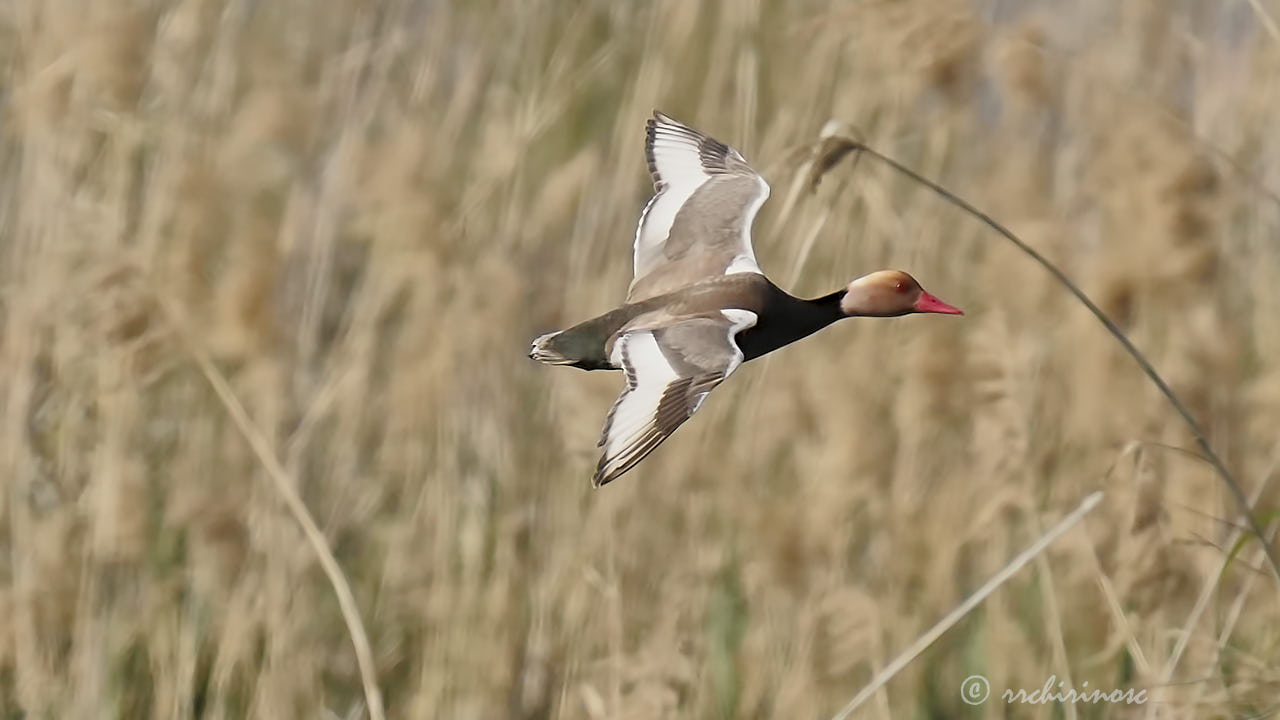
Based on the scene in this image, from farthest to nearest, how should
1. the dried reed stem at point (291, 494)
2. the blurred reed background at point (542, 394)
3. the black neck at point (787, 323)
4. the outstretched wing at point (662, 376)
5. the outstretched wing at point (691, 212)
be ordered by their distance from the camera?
the blurred reed background at point (542, 394)
the dried reed stem at point (291, 494)
the outstretched wing at point (691, 212)
the black neck at point (787, 323)
the outstretched wing at point (662, 376)

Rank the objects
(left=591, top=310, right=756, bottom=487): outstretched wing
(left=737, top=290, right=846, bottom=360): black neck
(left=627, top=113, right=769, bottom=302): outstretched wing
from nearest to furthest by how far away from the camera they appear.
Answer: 1. (left=591, top=310, right=756, bottom=487): outstretched wing
2. (left=737, top=290, right=846, bottom=360): black neck
3. (left=627, top=113, right=769, bottom=302): outstretched wing

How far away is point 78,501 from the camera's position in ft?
7.41

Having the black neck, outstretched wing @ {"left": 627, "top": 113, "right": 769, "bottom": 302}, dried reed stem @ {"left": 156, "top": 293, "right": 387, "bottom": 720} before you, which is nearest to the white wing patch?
outstretched wing @ {"left": 627, "top": 113, "right": 769, "bottom": 302}

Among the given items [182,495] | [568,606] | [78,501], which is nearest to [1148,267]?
[568,606]

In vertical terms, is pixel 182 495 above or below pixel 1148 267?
below

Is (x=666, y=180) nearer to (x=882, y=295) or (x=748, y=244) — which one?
(x=748, y=244)

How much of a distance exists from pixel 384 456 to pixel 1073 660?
3.26 ft

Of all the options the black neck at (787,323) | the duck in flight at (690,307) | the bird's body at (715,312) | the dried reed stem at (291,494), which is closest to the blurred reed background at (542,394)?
the dried reed stem at (291,494)

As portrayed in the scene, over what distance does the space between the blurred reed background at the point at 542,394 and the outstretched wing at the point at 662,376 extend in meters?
0.63

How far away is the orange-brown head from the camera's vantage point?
1.19m

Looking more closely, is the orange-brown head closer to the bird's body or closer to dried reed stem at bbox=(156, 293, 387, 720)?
the bird's body

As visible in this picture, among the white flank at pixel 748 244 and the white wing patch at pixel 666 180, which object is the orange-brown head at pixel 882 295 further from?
the white wing patch at pixel 666 180

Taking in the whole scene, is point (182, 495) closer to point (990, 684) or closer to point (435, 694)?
point (435, 694)

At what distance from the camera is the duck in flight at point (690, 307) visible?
40.6 inches
